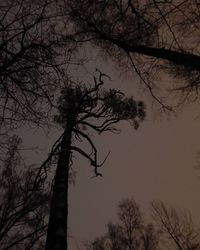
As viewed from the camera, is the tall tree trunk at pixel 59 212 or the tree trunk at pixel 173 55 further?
the tree trunk at pixel 173 55

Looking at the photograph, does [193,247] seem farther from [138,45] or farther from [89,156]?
[138,45]

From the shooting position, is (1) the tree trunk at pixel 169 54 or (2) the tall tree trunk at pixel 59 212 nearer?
(2) the tall tree trunk at pixel 59 212

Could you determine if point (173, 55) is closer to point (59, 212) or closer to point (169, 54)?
point (169, 54)

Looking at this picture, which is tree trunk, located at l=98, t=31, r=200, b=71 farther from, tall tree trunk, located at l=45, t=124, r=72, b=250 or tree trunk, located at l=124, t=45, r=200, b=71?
tall tree trunk, located at l=45, t=124, r=72, b=250

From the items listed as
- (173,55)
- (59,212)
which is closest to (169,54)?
(173,55)

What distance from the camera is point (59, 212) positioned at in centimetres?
450

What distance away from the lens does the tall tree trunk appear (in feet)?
12.8

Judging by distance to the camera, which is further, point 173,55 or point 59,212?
point 173,55

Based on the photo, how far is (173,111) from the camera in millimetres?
5688

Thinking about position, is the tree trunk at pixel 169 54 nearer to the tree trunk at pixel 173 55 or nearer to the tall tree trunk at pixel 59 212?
the tree trunk at pixel 173 55

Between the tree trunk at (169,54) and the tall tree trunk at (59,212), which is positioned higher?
the tree trunk at (169,54)

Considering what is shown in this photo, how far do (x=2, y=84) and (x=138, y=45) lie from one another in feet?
7.89

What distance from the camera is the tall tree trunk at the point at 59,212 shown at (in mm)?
3896

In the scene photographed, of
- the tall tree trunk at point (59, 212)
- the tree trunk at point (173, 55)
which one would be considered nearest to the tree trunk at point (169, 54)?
the tree trunk at point (173, 55)
